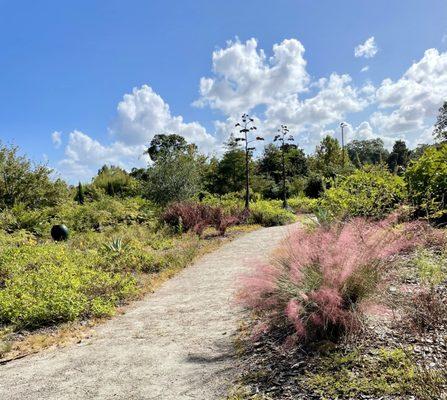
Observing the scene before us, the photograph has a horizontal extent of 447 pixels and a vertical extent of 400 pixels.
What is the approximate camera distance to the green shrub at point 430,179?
5.92 meters

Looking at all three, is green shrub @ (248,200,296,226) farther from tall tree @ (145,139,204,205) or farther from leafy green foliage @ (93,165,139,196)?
leafy green foliage @ (93,165,139,196)

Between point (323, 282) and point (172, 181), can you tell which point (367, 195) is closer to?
point (323, 282)

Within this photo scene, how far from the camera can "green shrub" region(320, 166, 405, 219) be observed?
5.86 meters

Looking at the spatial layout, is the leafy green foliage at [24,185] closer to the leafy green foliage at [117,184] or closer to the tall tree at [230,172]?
the leafy green foliage at [117,184]

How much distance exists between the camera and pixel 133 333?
167 inches

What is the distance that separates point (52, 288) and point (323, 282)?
12.9ft

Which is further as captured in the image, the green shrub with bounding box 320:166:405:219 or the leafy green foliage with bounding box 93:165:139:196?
the leafy green foliage with bounding box 93:165:139:196

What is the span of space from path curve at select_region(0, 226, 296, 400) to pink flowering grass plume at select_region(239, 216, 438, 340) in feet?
1.92

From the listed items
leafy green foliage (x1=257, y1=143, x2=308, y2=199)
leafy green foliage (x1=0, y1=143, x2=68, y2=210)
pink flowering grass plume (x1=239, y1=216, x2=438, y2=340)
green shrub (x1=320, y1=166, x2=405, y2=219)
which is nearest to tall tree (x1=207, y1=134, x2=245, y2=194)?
leafy green foliage (x1=257, y1=143, x2=308, y2=199)

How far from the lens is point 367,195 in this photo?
20.5 feet

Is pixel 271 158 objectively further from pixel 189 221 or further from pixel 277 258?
pixel 277 258

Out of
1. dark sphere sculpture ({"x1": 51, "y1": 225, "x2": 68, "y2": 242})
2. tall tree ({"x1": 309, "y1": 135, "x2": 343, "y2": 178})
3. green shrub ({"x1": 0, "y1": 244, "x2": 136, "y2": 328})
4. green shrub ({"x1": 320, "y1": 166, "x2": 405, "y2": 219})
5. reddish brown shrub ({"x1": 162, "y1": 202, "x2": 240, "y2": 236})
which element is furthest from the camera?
tall tree ({"x1": 309, "y1": 135, "x2": 343, "y2": 178})

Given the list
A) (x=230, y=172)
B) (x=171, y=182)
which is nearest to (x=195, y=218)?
(x=171, y=182)

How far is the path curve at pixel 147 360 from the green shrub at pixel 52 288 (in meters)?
0.47
